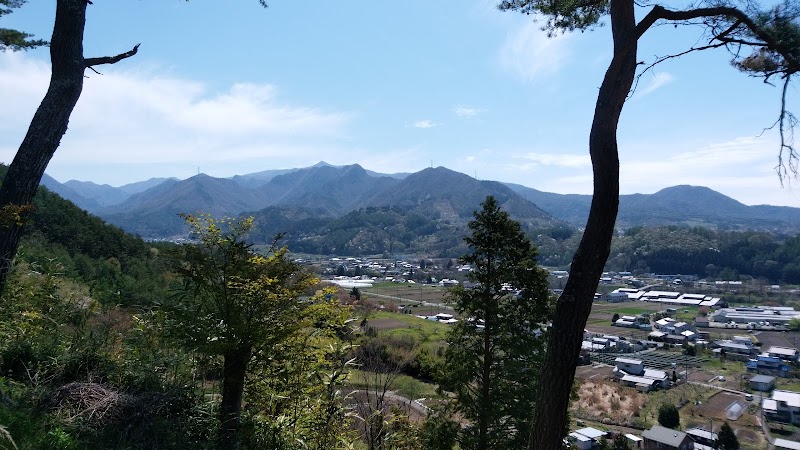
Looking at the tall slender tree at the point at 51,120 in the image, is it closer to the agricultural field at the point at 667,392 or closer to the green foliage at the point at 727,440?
the agricultural field at the point at 667,392

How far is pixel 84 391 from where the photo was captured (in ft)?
10.6

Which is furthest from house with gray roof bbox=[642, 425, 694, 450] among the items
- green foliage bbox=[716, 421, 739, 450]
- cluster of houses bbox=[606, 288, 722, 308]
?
cluster of houses bbox=[606, 288, 722, 308]

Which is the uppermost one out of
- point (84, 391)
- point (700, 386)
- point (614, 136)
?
point (614, 136)

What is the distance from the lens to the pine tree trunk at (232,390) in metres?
3.43

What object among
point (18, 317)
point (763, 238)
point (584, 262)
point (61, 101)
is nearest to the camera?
point (584, 262)

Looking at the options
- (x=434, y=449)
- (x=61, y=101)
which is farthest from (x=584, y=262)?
(x=434, y=449)

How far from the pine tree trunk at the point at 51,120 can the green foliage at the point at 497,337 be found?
6.39 meters

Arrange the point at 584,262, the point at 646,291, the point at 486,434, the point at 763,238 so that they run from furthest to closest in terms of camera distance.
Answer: the point at 763,238
the point at 646,291
the point at 486,434
the point at 584,262

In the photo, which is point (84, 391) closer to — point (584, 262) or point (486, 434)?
point (584, 262)

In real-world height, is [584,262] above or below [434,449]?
above

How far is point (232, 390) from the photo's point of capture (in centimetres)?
354

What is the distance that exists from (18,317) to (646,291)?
74.5 metres

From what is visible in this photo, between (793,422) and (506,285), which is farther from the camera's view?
(793,422)

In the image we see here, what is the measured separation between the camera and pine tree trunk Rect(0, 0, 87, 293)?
3.89 meters
